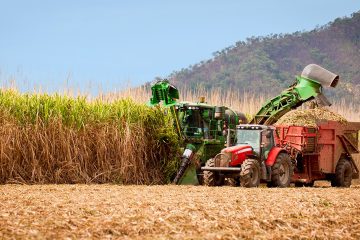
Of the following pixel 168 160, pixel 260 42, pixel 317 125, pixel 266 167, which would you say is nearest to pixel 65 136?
pixel 168 160

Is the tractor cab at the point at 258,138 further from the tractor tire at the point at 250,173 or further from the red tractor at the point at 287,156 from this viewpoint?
the tractor tire at the point at 250,173

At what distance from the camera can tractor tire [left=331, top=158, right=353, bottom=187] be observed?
18375 mm

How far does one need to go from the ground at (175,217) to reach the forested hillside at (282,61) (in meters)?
69.5

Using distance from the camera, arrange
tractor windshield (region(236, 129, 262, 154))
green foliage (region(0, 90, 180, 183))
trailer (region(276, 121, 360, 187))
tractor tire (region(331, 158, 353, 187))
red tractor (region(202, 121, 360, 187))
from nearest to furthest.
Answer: red tractor (region(202, 121, 360, 187)) → tractor windshield (region(236, 129, 262, 154)) → green foliage (region(0, 90, 180, 183)) → trailer (region(276, 121, 360, 187)) → tractor tire (region(331, 158, 353, 187))

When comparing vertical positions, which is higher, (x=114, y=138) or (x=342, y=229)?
(x=114, y=138)

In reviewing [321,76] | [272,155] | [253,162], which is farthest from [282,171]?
[321,76]

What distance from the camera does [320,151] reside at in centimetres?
1784

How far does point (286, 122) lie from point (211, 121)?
6.02 feet

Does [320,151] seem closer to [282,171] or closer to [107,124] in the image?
[282,171]

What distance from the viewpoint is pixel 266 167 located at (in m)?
16.2

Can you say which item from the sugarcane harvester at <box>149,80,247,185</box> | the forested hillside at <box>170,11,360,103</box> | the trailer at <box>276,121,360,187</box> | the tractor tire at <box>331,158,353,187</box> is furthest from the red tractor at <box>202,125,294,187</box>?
the forested hillside at <box>170,11,360,103</box>

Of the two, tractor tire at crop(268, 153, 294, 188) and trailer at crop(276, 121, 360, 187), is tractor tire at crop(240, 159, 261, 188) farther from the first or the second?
trailer at crop(276, 121, 360, 187)

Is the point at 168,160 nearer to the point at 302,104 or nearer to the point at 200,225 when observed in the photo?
the point at 302,104

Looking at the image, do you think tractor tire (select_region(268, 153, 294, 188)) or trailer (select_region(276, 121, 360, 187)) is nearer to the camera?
tractor tire (select_region(268, 153, 294, 188))
